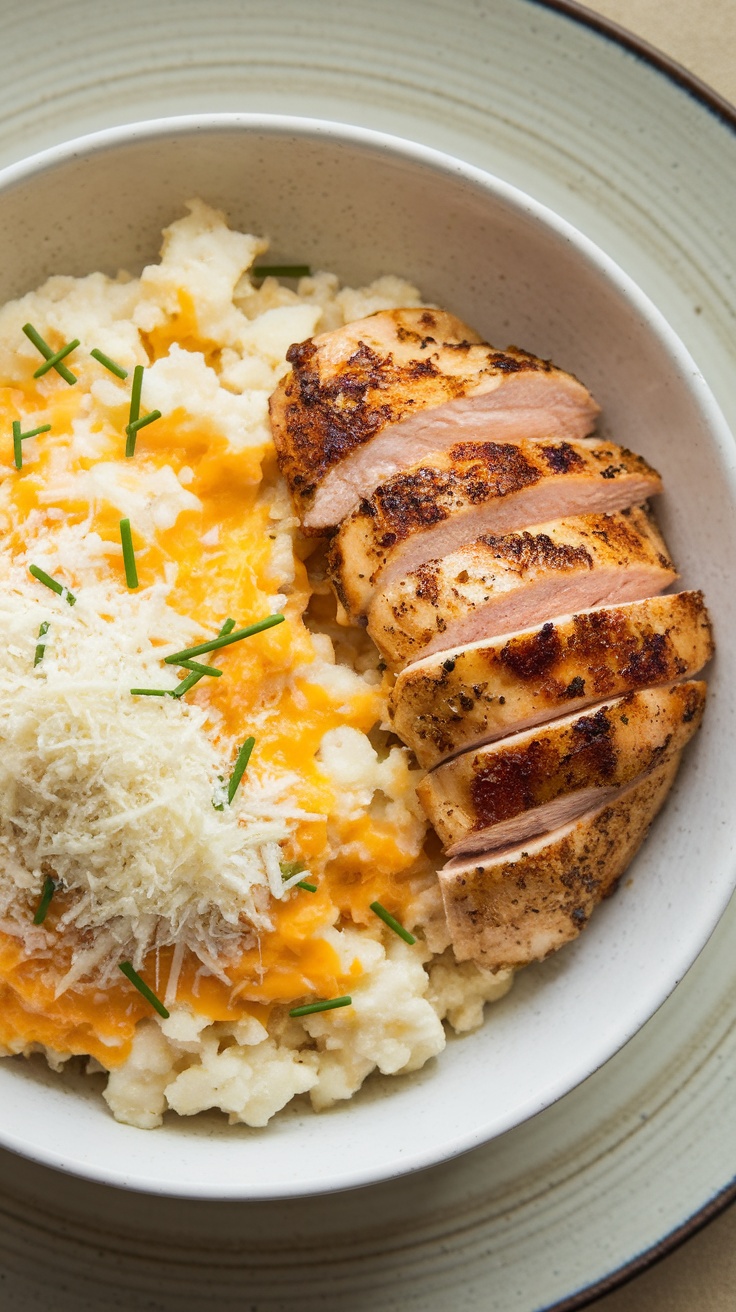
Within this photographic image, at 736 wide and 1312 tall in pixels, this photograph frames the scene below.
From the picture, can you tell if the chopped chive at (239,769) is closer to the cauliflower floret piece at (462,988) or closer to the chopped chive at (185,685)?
the chopped chive at (185,685)

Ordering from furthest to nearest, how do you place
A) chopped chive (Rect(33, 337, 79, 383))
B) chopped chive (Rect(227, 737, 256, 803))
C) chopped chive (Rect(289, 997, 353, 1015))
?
chopped chive (Rect(33, 337, 79, 383)) → chopped chive (Rect(289, 997, 353, 1015)) → chopped chive (Rect(227, 737, 256, 803))

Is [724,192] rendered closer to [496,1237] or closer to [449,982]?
[449,982]

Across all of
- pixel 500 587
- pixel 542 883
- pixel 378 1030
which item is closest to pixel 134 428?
pixel 500 587

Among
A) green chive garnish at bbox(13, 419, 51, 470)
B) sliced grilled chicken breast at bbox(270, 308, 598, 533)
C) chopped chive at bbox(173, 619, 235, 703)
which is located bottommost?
chopped chive at bbox(173, 619, 235, 703)

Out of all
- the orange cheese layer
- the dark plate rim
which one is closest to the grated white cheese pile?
the orange cheese layer

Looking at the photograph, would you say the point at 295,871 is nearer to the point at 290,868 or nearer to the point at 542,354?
the point at 290,868

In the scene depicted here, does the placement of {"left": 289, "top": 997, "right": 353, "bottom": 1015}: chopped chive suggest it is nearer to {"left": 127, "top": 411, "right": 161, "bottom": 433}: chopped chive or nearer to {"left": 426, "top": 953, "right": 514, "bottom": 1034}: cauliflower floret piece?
{"left": 426, "top": 953, "right": 514, "bottom": 1034}: cauliflower floret piece
